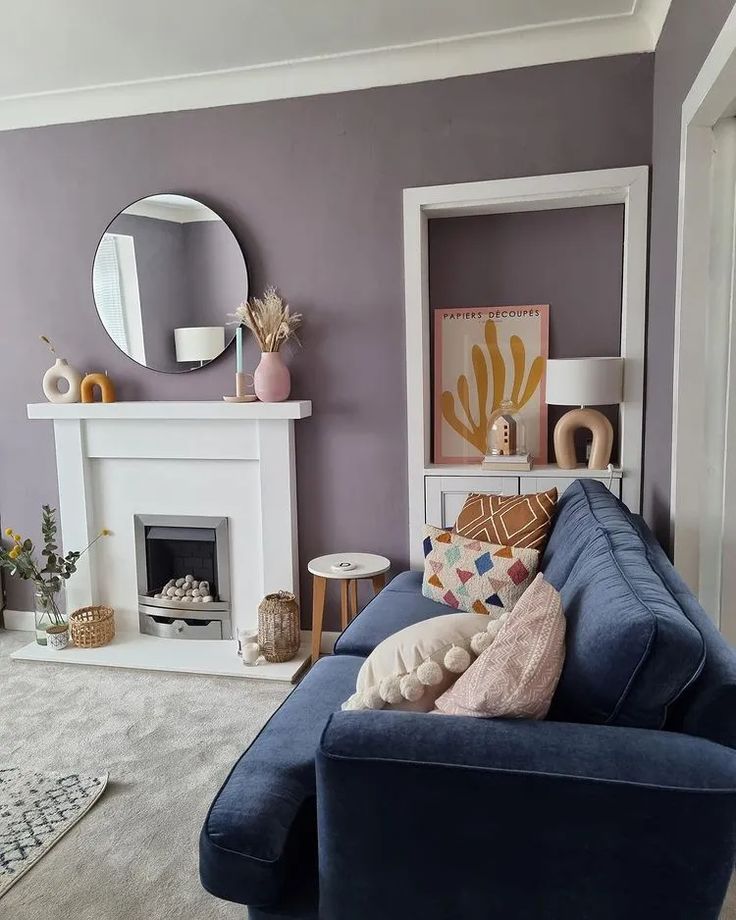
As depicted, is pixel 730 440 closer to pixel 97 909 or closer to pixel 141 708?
pixel 97 909

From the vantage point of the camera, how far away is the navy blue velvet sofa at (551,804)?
128 cm

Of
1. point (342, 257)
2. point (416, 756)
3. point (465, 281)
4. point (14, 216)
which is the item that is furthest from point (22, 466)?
point (416, 756)

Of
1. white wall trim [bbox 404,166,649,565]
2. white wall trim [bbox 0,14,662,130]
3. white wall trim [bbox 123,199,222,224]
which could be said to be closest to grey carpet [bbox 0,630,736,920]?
white wall trim [bbox 404,166,649,565]

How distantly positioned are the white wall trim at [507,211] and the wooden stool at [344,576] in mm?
248

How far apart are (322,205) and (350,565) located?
164cm

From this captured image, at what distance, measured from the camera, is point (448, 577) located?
2727 millimetres

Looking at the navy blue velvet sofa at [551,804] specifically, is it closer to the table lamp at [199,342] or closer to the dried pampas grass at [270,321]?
the dried pampas grass at [270,321]

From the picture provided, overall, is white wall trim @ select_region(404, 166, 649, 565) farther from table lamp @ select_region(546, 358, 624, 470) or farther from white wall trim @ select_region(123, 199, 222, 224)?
white wall trim @ select_region(123, 199, 222, 224)

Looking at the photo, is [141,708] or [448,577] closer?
[448,577]

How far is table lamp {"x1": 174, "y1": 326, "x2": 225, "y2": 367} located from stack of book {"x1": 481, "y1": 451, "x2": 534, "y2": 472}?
54.5 inches

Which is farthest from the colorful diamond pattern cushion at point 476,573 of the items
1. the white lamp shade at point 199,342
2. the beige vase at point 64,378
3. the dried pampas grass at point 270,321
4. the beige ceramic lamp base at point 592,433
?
the beige vase at point 64,378

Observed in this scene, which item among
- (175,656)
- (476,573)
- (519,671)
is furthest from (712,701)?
(175,656)

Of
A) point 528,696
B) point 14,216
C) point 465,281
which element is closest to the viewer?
point 528,696

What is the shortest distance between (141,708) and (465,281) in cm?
231
